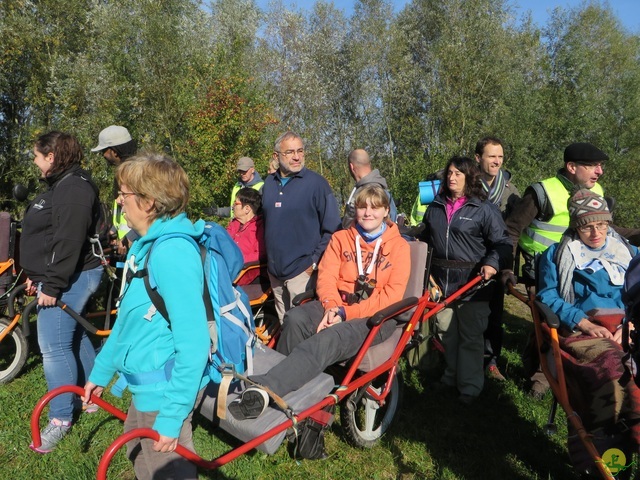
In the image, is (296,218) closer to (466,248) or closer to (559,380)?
(466,248)

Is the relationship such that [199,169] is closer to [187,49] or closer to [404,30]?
[187,49]

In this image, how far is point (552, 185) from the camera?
4.53m

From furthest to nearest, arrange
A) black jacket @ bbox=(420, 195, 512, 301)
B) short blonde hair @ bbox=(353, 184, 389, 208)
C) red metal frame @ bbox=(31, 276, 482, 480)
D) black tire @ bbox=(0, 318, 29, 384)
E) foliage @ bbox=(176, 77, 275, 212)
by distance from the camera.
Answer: foliage @ bbox=(176, 77, 275, 212), black tire @ bbox=(0, 318, 29, 384), black jacket @ bbox=(420, 195, 512, 301), short blonde hair @ bbox=(353, 184, 389, 208), red metal frame @ bbox=(31, 276, 482, 480)

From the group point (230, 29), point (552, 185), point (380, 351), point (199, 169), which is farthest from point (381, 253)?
point (230, 29)

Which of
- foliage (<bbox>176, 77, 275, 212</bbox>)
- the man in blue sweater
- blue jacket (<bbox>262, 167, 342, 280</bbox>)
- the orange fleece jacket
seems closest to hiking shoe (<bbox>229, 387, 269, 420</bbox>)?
the orange fleece jacket

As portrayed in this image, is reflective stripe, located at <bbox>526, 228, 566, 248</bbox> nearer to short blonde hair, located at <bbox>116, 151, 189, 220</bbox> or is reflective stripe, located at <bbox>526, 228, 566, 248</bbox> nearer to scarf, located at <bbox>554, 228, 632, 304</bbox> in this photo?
scarf, located at <bbox>554, 228, 632, 304</bbox>

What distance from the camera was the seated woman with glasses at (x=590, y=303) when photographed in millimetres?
2781

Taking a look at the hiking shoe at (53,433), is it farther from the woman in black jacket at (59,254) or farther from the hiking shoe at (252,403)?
the hiking shoe at (252,403)

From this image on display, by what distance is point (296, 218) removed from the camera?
15.1 ft

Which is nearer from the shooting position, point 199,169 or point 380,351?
point 380,351

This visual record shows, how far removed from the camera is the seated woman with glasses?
9.12 ft

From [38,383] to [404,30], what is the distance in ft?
79.3

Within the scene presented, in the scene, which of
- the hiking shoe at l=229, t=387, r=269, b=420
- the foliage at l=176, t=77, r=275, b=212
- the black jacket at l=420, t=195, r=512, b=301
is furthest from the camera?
the foliage at l=176, t=77, r=275, b=212

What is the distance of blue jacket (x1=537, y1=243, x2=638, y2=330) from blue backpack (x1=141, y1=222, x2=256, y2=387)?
7.16 ft
